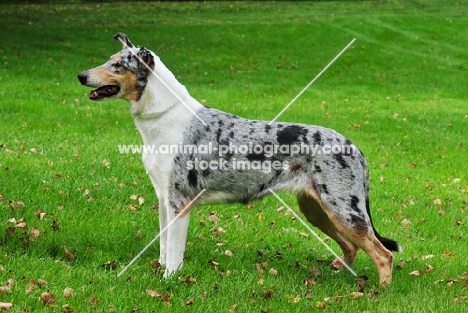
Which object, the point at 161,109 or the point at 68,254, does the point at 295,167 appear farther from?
the point at 68,254

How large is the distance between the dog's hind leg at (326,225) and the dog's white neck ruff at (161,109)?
61.7 inches

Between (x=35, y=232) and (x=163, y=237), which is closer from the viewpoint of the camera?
(x=163, y=237)

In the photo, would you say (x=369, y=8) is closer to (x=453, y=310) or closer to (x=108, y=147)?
(x=108, y=147)

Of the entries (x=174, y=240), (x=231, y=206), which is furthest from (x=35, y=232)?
(x=231, y=206)

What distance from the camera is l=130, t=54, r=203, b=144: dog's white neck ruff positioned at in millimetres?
6340

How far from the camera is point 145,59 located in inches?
244

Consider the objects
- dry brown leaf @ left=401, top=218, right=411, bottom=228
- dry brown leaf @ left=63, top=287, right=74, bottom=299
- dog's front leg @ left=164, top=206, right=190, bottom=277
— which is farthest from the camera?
dry brown leaf @ left=401, top=218, right=411, bottom=228

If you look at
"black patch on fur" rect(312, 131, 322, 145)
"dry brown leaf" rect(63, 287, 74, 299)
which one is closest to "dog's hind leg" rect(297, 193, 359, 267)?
"black patch on fur" rect(312, 131, 322, 145)

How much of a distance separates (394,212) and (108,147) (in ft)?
16.4

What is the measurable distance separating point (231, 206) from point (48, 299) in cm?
390

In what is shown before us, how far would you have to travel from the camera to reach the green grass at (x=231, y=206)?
601 cm

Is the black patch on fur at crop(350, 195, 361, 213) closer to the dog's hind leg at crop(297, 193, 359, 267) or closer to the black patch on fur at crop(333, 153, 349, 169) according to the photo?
the black patch on fur at crop(333, 153, 349, 169)

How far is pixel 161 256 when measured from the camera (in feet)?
21.7

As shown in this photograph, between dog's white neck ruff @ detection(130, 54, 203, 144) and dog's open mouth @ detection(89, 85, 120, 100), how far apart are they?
9.0 inches
